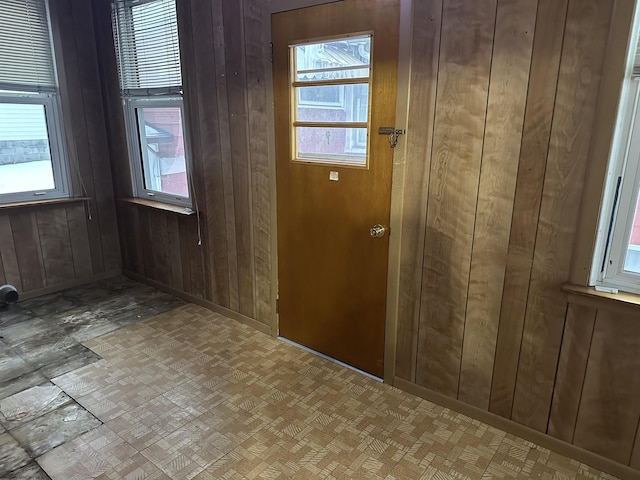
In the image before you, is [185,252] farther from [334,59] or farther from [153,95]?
[334,59]

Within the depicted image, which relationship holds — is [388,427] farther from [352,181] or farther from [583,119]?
[583,119]

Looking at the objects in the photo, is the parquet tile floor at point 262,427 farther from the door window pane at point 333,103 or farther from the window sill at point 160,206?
the door window pane at point 333,103

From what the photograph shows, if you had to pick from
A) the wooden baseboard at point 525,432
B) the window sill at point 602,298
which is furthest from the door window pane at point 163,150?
the window sill at point 602,298

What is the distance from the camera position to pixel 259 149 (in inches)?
107

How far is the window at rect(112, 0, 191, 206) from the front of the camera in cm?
311

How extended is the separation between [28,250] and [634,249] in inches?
156

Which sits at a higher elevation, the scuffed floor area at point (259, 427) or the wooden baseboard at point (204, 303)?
the wooden baseboard at point (204, 303)

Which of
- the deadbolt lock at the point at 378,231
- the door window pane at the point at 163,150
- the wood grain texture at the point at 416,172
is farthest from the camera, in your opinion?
the door window pane at the point at 163,150

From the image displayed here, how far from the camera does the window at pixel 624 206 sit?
5.12 feet

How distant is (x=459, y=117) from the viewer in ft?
6.28

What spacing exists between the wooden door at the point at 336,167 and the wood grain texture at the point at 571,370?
0.87m

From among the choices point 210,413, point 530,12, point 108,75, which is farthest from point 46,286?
point 530,12

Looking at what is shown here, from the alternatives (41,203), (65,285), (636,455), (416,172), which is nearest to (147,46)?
(41,203)

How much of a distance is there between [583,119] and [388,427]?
157cm
